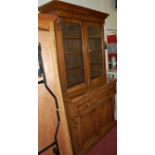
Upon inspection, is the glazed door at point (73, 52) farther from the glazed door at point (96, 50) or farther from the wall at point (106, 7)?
the wall at point (106, 7)

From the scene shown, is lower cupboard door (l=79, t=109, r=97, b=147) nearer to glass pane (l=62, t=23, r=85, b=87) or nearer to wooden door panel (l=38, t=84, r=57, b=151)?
glass pane (l=62, t=23, r=85, b=87)

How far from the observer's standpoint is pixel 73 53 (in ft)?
7.60

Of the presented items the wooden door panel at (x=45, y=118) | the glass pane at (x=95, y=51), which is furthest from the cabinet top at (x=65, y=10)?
the wooden door panel at (x=45, y=118)

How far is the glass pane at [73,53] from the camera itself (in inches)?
86.3

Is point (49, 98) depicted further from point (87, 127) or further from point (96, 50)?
point (96, 50)

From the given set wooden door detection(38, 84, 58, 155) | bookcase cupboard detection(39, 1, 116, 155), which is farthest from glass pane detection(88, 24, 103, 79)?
wooden door detection(38, 84, 58, 155)

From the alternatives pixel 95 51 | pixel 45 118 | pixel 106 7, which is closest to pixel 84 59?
pixel 95 51

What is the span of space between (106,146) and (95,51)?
58.2 inches

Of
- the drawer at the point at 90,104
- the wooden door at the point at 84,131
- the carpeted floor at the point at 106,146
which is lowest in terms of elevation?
the carpeted floor at the point at 106,146
